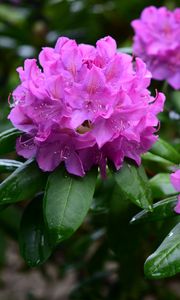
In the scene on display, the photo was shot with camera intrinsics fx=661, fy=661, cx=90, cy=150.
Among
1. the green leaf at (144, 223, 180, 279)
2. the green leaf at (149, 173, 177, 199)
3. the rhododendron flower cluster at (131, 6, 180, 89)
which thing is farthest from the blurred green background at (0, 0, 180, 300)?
the green leaf at (144, 223, 180, 279)

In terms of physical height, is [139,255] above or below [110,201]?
below

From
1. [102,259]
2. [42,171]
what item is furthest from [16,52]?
[42,171]

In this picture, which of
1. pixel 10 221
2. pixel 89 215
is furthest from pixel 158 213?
pixel 89 215

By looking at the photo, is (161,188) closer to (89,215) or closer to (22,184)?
(22,184)

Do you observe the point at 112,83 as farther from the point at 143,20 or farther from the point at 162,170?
the point at 143,20

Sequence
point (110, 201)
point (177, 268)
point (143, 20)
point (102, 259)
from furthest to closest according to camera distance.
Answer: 1. point (102, 259)
2. point (143, 20)
3. point (110, 201)
4. point (177, 268)

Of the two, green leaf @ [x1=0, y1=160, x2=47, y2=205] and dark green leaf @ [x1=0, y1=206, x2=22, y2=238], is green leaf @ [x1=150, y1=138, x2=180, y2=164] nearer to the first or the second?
green leaf @ [x1=0, y1=160, x2=47, y2=205]
